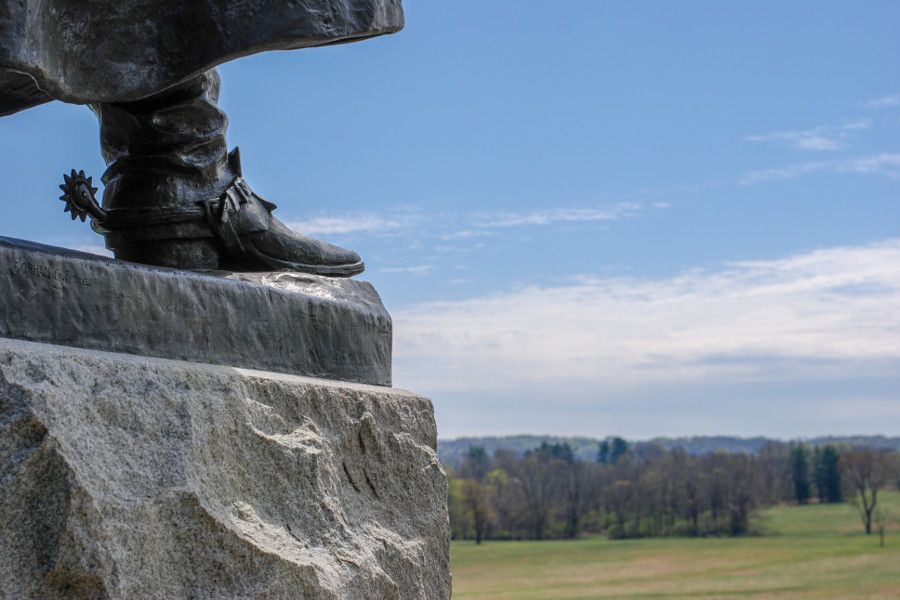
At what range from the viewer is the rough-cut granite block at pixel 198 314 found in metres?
3.20

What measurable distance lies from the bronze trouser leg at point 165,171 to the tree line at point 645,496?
85.7 metres

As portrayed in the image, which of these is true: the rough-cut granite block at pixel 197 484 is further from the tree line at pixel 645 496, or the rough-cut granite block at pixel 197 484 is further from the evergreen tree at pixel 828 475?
the evergreen tree at pixel 828 475

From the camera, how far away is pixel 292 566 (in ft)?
10.9

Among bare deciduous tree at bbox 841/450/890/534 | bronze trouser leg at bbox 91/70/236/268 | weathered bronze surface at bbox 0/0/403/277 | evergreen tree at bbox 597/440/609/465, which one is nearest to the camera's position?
weathered bronze surface at bbox 0/0/403/277

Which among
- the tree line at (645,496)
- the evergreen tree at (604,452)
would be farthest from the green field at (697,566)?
the evergreen tree at (604,452)

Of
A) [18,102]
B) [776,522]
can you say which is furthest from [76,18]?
[776,522]

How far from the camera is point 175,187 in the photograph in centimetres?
395

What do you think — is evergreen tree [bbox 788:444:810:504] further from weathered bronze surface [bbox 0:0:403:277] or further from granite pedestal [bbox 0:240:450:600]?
weathered bronze surface [bbox 0:0:403:277]

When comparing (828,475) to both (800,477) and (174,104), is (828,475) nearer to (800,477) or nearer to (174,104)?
(800,477)

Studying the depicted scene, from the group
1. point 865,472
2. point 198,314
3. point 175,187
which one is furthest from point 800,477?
point 198,314

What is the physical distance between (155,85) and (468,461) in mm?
127082

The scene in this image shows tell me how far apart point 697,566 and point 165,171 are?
2570 inches

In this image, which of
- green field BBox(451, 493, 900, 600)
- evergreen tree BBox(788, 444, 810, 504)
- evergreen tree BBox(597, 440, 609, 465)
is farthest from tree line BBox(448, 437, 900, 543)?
evergreen tree BBox(597, 440, 609, 465)

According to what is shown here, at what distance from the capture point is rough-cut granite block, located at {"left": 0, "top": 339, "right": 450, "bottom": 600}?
2859 mm
